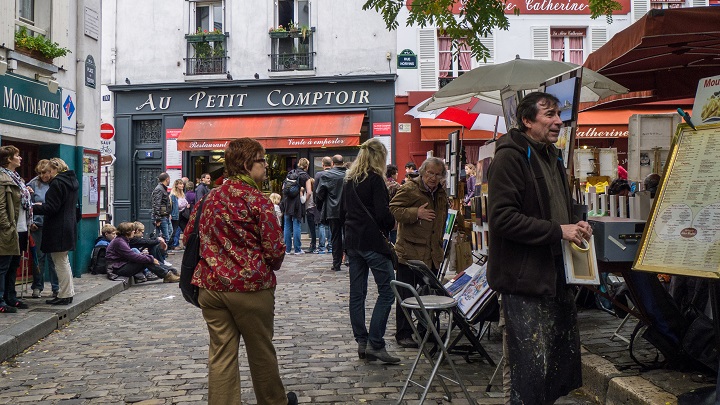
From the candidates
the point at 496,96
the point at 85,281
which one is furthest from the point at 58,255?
the point at 496,96

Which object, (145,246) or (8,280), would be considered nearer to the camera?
(8,280)

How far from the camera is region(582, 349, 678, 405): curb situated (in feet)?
14.0

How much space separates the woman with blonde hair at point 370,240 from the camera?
5816 mm

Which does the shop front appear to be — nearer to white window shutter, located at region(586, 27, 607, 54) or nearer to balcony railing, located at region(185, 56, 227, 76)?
balcony railing, located at region(185, 56, 227, 76)

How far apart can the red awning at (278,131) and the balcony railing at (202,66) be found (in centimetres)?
136

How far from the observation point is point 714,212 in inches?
143

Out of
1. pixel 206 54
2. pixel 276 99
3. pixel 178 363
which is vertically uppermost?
pixel 206 54

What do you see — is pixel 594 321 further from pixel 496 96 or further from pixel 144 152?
pixel 144 152

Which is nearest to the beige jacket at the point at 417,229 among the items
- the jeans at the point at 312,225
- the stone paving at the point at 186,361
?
the stone paving at the point at 186,361

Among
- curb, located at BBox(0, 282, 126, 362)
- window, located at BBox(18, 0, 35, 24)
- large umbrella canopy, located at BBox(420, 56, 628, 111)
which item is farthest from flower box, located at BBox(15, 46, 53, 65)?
large umbrella canopy, located at BBox(420, 56, 628, 111)

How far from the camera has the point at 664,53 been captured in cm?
625

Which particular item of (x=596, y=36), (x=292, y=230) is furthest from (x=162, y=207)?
(x=596, y=36)

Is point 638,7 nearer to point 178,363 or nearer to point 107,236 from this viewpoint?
point 107,236

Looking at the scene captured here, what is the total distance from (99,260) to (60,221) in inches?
136
